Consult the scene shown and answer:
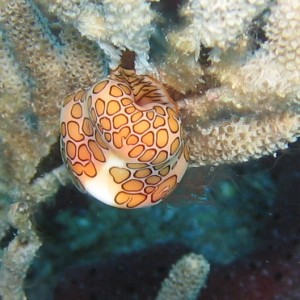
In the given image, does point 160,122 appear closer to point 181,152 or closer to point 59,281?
point 181,152

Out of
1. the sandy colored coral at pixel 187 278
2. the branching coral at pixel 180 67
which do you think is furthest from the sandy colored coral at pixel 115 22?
the sandy colored coral at pixel 187 278

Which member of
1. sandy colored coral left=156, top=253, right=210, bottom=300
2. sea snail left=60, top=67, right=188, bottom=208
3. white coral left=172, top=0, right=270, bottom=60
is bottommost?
sandy colored coral left=156, top=253, right=210, bottom=300

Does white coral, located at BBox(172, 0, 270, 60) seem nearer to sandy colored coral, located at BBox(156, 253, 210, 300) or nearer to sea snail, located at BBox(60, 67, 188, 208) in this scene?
sea snail, located at BBox(60, 67, 188, 208)

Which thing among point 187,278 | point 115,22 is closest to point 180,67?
point 115,22

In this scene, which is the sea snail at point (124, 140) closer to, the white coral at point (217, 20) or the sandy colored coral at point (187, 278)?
the white coral at point (217, 20)

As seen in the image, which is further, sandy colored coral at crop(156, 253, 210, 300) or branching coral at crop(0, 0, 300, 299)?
sandy colored coral at crop(156, 253, 210, 300)

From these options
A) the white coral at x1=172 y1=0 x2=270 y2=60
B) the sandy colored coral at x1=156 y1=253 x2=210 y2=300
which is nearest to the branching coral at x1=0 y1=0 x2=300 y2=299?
the white coral at x1=172 y1=0 x2=270 y2=60

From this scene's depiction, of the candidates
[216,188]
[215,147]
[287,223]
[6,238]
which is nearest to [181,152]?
[215,147]
